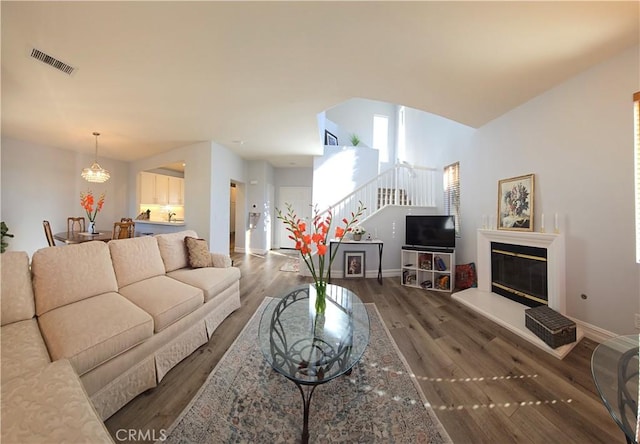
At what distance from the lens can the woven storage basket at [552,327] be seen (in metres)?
1.95

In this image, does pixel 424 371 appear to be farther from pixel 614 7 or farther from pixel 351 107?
pixel 351 107

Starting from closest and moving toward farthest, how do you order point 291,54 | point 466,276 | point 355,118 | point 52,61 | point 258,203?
1. point 291,54
2. point 52,61
3. point 466,276
4. point 258,203
5. point 355,118

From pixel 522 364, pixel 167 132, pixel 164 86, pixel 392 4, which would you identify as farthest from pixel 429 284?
pixel 167 132

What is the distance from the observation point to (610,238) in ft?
6.69

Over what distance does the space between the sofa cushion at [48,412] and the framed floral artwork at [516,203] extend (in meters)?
3.97

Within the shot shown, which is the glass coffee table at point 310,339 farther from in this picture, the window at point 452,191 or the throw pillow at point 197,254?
the window at point 452,191

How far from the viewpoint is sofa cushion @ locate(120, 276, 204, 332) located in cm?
165

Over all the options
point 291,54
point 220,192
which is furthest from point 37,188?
point 291,54

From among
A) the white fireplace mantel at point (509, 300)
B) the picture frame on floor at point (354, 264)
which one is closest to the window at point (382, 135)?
the picture frame on floor at point (354, 264)

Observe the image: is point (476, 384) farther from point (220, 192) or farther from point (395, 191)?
point (220, 192)

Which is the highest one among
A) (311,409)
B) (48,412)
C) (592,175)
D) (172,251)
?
(592,175)

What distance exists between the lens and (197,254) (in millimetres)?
2732

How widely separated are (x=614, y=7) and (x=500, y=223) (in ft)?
7.35

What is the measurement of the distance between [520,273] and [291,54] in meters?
3.70
